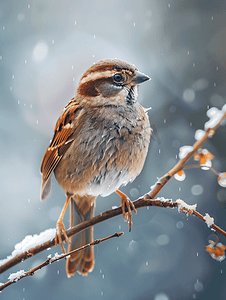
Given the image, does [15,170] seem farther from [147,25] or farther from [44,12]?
[147,25]

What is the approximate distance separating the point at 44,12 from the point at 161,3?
532 millimetres

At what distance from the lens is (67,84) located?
951 mm

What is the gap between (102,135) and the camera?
2.36 ft

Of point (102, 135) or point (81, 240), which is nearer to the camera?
point (102, 135)

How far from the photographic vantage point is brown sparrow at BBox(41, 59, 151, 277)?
721 mm

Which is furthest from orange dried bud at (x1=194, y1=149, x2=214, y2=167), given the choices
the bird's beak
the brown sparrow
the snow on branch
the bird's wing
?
the bird's wing

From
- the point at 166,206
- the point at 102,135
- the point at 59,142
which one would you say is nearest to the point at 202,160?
the point at 166,206

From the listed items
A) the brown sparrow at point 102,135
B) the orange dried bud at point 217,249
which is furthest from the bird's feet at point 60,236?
the orange dried bud at point 217,249

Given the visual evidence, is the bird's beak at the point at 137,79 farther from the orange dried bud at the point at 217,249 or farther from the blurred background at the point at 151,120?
the orange dried bud at the point at 217,249

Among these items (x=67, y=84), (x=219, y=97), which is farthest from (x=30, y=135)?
(x=219, y=97)

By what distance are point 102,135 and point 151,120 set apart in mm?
325

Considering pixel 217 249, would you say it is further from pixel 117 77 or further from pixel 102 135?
pixel 117 77

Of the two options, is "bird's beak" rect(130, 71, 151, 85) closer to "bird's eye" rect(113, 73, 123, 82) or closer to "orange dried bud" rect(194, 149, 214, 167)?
"bird's eye" rect(113, 73, 123, 82)

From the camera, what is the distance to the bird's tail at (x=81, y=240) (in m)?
0.82
